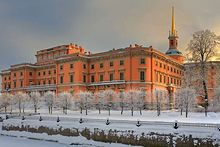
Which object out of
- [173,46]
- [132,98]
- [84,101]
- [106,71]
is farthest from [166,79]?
[84,101]

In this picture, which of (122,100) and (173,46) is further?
(173,46)

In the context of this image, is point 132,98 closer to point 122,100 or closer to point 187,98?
point 122,100

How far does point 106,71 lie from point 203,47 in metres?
26.6

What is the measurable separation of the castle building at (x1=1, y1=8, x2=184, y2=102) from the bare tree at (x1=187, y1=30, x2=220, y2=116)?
1760cm

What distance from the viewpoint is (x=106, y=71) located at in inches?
2564

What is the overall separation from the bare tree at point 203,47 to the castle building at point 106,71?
17595 millimetres

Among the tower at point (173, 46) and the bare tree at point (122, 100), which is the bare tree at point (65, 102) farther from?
the tower at point (173, 46)

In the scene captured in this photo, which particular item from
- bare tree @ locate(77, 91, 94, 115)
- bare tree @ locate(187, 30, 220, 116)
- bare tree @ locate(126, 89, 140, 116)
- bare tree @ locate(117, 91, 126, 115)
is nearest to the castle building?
bare tree @ locate(117, 91, 126, 115)

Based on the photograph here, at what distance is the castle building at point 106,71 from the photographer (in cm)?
6050

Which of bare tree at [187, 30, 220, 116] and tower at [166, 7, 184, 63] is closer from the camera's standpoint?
bare tree at [187, 30, 220, 116]

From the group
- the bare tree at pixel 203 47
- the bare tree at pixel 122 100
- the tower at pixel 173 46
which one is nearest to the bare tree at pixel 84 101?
the bare tree at pixel 122 100

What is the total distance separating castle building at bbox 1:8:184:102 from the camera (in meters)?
60.5

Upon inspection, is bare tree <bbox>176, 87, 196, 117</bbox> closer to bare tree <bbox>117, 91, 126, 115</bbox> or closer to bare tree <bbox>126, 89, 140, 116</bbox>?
bare tree <bbox>126, 89, 140, 116</bbox>

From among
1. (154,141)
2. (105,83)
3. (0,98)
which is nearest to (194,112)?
(154,141)
